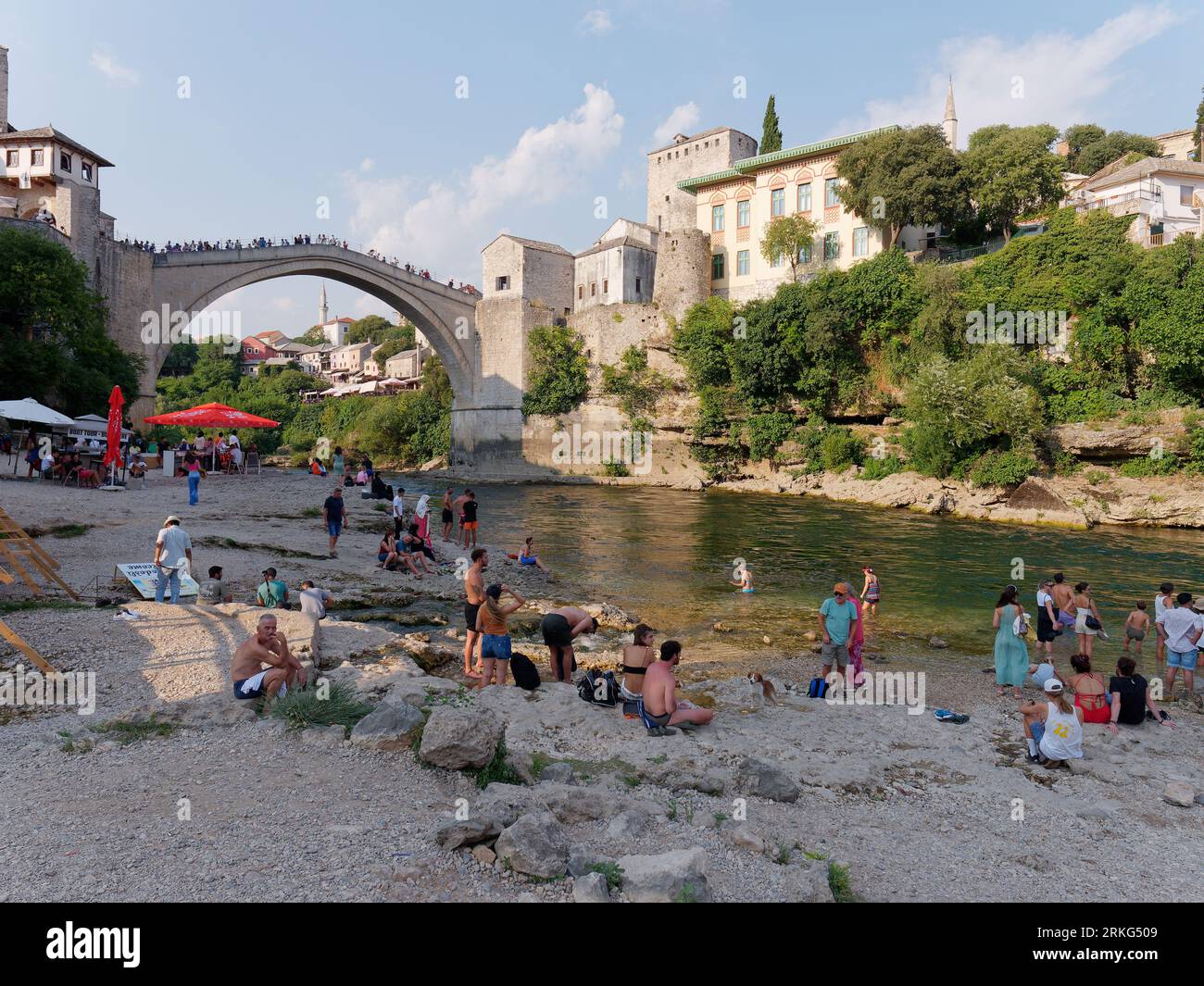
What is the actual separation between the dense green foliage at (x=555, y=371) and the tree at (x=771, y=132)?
20406 millimetres

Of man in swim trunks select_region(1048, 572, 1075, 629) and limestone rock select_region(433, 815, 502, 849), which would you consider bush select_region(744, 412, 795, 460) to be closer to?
man in swim trunks select_region(1048, 572, 1075, 629)

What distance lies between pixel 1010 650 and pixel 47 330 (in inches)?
1204

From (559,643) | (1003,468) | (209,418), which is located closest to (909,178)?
(1003,468)

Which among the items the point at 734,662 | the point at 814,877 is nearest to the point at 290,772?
the point at 814,877

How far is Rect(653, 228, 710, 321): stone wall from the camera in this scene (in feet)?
151

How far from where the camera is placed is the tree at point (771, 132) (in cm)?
5391

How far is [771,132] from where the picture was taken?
177 feet

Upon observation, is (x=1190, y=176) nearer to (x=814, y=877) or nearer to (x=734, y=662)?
(x=734, y=662)

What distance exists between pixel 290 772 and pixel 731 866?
3170 millimetres

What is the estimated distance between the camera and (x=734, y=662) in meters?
10.9

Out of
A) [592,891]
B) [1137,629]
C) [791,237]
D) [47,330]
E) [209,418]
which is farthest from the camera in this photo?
[791,237]

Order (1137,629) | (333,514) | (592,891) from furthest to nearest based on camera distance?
(333,514)
(1137,629)
(592,891)

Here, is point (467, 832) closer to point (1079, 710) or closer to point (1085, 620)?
point (1079, 710)

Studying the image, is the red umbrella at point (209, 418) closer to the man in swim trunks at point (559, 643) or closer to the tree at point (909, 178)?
the man in swim trunks at point (559, 643)
